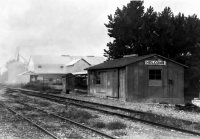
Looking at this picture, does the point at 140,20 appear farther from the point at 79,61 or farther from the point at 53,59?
the point at 53,59

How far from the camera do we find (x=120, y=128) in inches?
391

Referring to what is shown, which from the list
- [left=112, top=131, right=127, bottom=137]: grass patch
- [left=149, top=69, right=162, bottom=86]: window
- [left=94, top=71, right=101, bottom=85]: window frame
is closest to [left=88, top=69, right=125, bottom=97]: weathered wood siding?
[left=94, top=71, right=101, bottom=85]: window frame

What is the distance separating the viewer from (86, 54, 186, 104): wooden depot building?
2141 centimetres

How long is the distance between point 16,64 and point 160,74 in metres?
89.8

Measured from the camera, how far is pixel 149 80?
2167cm

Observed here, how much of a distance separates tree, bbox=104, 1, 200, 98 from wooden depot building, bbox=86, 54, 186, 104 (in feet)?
36.0

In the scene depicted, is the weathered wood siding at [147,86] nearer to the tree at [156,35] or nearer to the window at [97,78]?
the window at [97,78]

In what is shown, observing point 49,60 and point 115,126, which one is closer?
point 115,126

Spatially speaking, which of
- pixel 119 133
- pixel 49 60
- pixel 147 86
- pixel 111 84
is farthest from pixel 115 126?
pixel 49 60

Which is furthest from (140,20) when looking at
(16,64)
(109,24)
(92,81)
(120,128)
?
(16,64)

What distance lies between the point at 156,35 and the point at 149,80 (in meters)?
17.2

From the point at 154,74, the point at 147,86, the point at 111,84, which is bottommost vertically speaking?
the point at 147,86

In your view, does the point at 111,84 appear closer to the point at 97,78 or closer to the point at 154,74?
the point at 97,78

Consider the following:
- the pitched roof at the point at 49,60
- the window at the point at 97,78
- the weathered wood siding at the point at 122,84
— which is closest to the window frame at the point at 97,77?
the window at the point at 97,78
